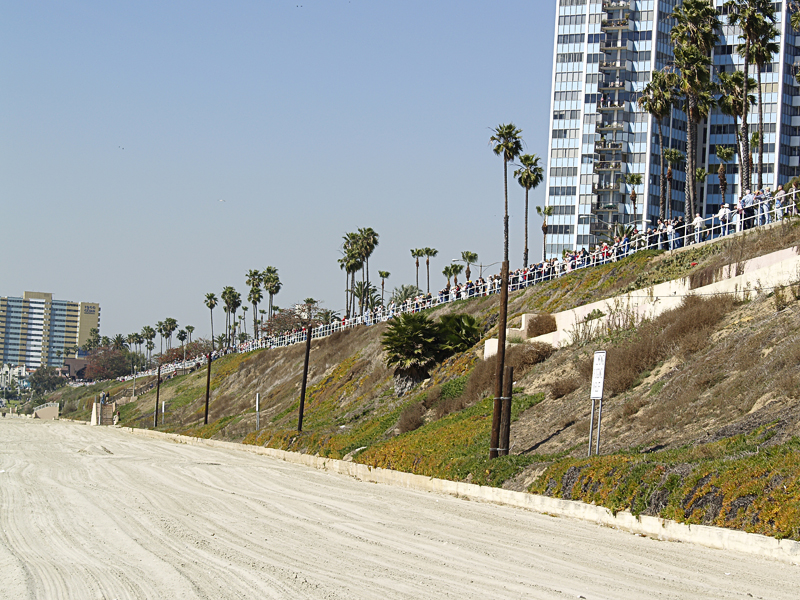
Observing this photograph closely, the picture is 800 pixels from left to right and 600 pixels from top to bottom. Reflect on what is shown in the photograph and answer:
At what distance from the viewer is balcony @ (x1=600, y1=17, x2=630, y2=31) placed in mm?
120938

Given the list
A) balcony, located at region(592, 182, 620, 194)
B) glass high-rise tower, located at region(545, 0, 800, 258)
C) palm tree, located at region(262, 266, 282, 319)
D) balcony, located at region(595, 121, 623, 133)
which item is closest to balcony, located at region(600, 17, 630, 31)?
glass high-rise tower, located at region(545, 0, 800, 258)

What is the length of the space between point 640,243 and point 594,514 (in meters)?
26.8

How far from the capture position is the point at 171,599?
31.3 ft

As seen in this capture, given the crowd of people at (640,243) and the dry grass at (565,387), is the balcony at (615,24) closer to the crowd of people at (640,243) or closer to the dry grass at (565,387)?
the crowd of people at (640,243)

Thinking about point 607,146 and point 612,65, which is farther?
point 612,65

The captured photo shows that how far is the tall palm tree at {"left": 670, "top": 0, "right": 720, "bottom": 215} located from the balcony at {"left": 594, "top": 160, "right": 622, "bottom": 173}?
2713 inches

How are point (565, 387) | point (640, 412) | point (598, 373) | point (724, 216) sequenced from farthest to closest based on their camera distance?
point (724, 216) < point (565, 387) < point (640, 412) < point (598, 373)

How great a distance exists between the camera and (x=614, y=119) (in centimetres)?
12194

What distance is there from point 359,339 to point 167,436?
15.7 metres

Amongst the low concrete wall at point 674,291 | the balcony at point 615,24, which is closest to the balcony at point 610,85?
the balcony at point 615,24

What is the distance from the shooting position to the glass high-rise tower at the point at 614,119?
396ft

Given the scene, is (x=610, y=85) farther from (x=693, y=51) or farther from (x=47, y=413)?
(x=47, y=413)

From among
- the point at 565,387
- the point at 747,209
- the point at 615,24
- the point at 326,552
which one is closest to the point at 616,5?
the point at 615,24

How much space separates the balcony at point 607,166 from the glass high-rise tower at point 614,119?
14 centimetres
